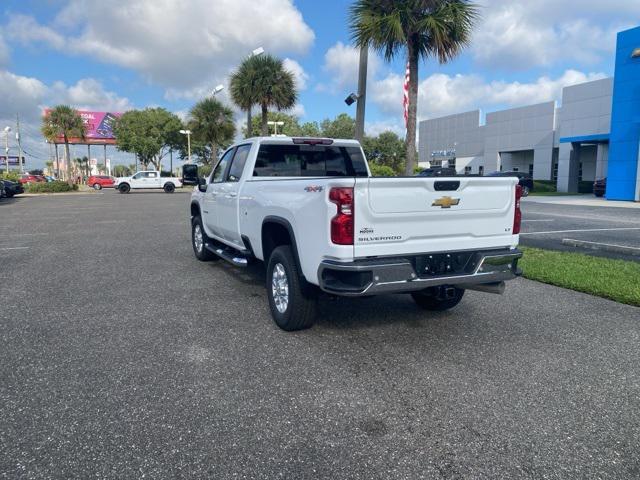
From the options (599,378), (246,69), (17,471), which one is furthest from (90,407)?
(246,69)

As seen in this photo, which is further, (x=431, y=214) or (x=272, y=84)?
(x=272, y=84)

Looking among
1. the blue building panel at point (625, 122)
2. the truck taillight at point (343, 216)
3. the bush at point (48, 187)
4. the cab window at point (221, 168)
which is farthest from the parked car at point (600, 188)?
the bush at point (48, 187)

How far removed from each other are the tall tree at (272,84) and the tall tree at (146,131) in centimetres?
3865

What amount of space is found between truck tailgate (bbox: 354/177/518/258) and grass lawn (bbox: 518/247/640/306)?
8.00 ft

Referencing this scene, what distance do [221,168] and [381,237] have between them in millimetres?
4051

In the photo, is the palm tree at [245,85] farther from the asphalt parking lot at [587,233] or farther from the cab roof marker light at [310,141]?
the cab roof marker light at [310,141]

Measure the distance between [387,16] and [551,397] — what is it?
13.6m

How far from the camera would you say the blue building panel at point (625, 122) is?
26.7 metres

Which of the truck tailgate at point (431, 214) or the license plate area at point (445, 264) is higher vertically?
the truck tailgate at point (431, 214)

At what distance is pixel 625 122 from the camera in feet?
90.1

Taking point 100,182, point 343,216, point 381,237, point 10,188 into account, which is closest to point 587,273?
point 381,237

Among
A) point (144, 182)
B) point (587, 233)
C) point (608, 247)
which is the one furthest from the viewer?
point (144, 182)

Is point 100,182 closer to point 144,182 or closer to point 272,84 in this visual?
point 144,182

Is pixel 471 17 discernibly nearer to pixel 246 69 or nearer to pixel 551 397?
pixel 551 397
